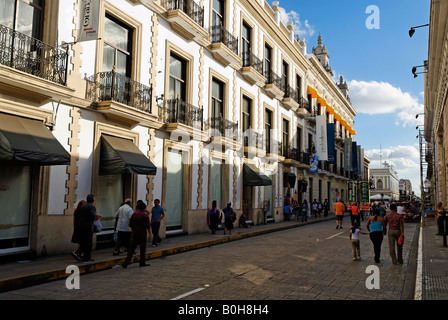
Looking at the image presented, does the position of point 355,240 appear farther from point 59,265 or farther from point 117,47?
point 117,47

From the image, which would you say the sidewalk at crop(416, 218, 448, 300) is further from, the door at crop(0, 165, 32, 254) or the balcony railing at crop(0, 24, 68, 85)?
the balcony railing at crop(0, 24, 68, 85)

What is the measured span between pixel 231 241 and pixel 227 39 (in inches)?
406

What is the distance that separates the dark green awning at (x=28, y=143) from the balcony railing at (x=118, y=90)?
2.29 m

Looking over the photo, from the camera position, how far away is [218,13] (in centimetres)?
1973

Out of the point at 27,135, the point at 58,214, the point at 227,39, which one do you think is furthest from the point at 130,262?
the point at 227,39

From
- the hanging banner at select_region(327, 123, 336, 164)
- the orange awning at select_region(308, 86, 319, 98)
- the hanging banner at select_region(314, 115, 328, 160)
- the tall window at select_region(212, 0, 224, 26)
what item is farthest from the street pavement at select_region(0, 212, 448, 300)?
the hanging banner at select_region(327, 123, 336, 164)

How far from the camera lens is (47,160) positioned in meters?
9.24

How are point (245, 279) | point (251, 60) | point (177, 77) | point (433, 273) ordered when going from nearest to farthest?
point (245, 279), point (433, 273), point (177, 77), point (251, 60)

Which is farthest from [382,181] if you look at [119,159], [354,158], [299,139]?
[119,159]

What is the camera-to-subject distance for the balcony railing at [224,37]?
18.8 m

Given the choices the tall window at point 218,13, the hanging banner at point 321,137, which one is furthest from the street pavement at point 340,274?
the hanging banner at point 321,137

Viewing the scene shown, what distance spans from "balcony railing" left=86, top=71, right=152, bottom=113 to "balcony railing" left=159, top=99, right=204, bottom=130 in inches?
49.4

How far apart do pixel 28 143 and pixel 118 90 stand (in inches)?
168
